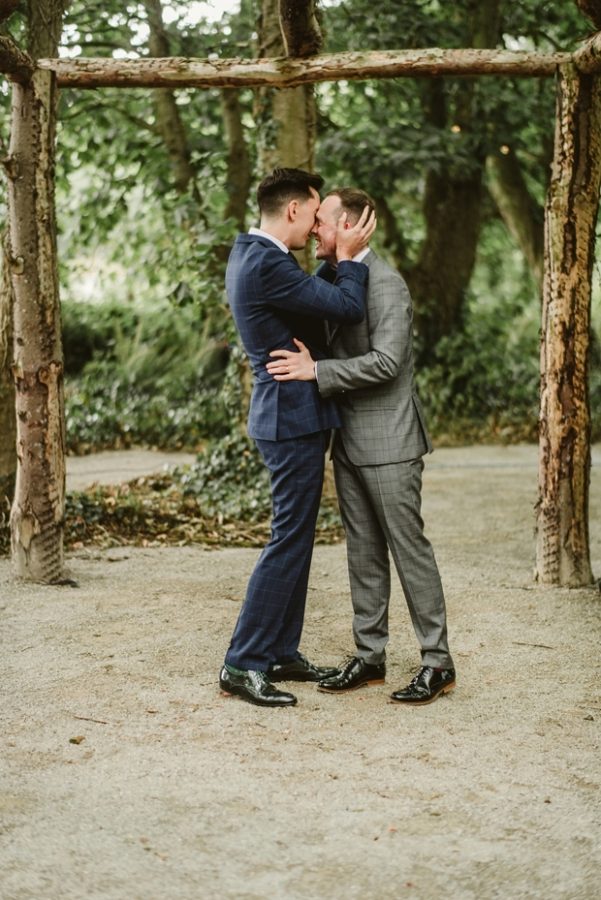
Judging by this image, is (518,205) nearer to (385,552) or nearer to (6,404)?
(6,404)

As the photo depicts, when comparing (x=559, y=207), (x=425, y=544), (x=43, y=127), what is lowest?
(x=425, y=544)

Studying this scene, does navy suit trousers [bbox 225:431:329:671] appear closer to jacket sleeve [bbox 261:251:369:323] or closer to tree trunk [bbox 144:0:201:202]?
jacket sleeve [bbox 261:251:369:323]

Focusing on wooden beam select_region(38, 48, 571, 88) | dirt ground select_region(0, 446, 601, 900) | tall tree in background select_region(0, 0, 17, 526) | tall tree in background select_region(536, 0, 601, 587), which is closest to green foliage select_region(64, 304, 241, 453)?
tall tree in background select_region(0, 0, 17, 526)

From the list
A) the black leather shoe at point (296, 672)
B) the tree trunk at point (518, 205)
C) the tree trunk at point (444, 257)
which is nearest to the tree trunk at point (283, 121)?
the black leather shoe at point (296, 672)

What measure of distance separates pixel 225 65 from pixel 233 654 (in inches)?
132

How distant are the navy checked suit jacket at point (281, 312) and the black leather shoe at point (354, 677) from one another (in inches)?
42.0

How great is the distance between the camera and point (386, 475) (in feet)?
14.4

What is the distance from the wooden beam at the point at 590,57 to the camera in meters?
5.67

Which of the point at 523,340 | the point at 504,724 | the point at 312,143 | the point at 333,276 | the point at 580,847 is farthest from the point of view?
the point at 523,340

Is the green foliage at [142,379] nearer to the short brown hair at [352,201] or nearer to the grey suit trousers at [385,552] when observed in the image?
the grey suit trousers at [385,552]

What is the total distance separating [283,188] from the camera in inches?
169

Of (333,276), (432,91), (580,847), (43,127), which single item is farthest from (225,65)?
(432,91)

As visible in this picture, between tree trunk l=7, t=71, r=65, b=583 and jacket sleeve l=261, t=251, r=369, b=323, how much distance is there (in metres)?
2.52

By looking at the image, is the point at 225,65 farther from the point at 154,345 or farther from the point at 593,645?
the point at 154,345
